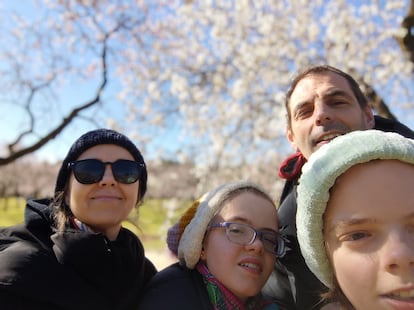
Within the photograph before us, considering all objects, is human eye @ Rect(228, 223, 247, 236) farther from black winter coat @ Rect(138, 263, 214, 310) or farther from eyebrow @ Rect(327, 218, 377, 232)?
eyebrow @ Rect(327, 218, 377, 232)

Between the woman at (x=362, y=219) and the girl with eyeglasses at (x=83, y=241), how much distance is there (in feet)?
3.09

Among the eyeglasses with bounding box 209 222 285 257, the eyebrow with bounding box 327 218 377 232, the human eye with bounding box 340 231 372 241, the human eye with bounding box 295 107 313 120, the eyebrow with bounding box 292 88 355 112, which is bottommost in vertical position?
the eyeglasses with bounding box 209 222 285 257

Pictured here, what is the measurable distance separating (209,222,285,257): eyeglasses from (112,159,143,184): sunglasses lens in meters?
0.51

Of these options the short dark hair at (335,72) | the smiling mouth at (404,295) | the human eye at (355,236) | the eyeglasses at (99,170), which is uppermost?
the short dark hair at (335,72)

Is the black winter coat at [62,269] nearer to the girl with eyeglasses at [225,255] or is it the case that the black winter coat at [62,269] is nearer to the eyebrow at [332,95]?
the girl with eyeglasses at [225,255]

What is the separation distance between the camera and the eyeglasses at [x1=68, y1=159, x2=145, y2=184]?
1781 mm

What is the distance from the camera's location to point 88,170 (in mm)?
1788

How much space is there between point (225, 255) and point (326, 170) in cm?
69

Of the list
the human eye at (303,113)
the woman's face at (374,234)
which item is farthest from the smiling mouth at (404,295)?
the human eye at (303,113)

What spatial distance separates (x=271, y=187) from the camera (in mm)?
10180

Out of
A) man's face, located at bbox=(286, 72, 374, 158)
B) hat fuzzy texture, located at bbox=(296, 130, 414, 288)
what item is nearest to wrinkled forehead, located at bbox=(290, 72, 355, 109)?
man's face, located at bbox=(286, 72, 374, 158)

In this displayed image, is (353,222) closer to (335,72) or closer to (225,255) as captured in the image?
(225,255)

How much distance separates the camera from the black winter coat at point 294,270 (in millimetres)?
1874

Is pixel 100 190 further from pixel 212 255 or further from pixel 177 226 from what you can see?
pixel 212 255
